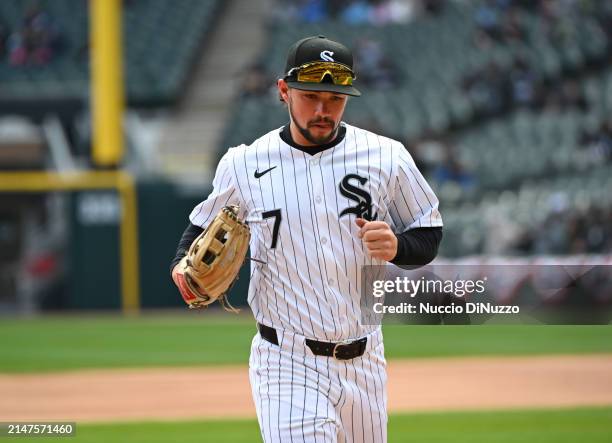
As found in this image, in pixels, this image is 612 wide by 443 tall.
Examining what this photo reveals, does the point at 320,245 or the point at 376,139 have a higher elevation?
the point at 376,139

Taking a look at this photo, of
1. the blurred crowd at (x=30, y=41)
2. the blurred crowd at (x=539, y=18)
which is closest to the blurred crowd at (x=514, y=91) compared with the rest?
the blurred crowd at (x=539, y=18)

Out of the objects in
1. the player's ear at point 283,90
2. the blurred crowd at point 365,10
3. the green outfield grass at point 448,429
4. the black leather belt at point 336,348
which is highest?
the blurred crowd at point 365,10

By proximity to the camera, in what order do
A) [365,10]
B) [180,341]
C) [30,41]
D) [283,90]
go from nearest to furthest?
[283,90]
[180,341]
[30,41]
[365,10]

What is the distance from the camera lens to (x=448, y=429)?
311 inches

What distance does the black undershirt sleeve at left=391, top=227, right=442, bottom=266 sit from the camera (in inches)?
143

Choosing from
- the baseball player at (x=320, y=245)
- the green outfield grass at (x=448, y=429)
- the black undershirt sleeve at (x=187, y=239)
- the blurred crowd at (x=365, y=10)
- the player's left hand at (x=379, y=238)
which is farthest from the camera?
the blurred crowd at (x=365, y=10)

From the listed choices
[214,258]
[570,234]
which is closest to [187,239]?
[214,258]

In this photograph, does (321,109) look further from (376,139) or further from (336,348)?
(336,348)

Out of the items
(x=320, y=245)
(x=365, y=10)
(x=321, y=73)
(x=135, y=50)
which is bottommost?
(x=320, y=245)

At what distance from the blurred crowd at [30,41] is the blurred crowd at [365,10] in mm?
4652

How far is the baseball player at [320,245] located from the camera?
362cm

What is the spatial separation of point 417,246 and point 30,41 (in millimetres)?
19586

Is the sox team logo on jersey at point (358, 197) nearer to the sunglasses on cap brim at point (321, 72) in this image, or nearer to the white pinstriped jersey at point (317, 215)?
the white pinstriped jersey at point (317, 215)

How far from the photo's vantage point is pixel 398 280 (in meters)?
3.83
